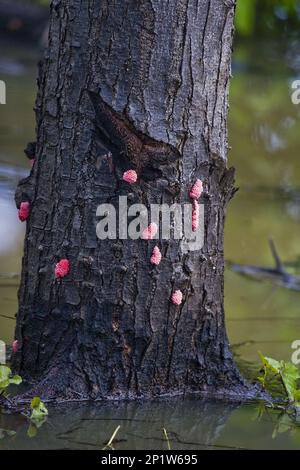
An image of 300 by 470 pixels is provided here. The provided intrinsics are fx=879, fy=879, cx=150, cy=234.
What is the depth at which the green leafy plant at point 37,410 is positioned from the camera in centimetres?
187

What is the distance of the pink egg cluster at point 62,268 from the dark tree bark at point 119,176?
0.01 metres

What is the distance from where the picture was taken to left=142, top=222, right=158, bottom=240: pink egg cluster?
2.00m

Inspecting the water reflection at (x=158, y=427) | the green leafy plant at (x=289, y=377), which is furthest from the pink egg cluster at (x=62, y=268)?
the green leafy plant at (x=289, y=377)

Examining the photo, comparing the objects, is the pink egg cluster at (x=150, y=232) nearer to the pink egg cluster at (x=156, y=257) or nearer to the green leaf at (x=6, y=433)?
the pink egg cluster at (x=156, y=257)

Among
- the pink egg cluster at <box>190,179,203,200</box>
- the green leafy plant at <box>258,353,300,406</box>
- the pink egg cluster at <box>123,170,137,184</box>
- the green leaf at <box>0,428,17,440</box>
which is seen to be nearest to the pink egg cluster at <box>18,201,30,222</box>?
the pink egg cluster at <box>123,170,137,184</box>

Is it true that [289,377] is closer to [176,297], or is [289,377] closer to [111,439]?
[176,297]

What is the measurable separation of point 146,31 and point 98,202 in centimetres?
40

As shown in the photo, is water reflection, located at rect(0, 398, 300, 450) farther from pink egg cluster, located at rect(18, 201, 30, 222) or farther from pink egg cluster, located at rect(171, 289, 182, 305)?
pink egg cluster, located at rect(18, 201, 30, 222)

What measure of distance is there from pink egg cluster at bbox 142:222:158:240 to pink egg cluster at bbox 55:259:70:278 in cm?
19

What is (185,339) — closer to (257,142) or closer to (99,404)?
(99,404)

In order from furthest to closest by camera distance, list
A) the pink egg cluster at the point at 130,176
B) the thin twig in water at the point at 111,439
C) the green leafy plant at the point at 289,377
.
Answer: the green leafy plant at the point at 289,377 < the pink egg cluster at the point at 130,176 < the thin twig in water at the point at 111,439

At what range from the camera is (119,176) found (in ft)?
6.50

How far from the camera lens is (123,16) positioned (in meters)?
1.97
